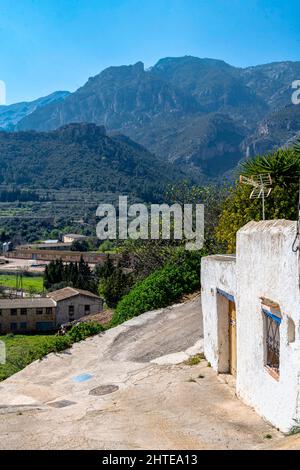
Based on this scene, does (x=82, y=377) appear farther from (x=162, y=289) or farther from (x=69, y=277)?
(x=69, y=277)

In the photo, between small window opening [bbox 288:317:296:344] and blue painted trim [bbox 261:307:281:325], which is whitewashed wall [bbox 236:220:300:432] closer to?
small window opening [bbox 288:317:296:344]

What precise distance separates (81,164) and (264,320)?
16389 cm

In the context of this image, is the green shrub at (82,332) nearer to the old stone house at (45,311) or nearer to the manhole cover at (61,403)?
the manhole cover at (61,403)

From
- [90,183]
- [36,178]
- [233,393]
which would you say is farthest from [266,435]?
[36,178]

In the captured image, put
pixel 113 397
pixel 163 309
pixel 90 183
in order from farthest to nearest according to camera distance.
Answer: pixel 90 183
pixel 163 309
pixel 113 397

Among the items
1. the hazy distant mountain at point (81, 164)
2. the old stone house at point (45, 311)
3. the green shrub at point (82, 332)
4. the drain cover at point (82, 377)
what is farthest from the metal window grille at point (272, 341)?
the hazy distant mountain at point (81, 164)

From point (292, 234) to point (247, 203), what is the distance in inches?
334

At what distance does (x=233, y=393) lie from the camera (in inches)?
352

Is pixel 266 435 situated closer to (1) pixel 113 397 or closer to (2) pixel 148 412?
(2) pixel 148 412

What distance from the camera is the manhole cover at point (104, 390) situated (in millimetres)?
10213

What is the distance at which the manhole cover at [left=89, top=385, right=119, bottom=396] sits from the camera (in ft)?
33.5

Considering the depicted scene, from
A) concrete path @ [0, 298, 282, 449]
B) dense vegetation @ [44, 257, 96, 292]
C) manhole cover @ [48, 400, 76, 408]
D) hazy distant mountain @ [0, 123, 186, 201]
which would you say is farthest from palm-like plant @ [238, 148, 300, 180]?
hazy distant mountain @ [0, 123, 186, 201]
